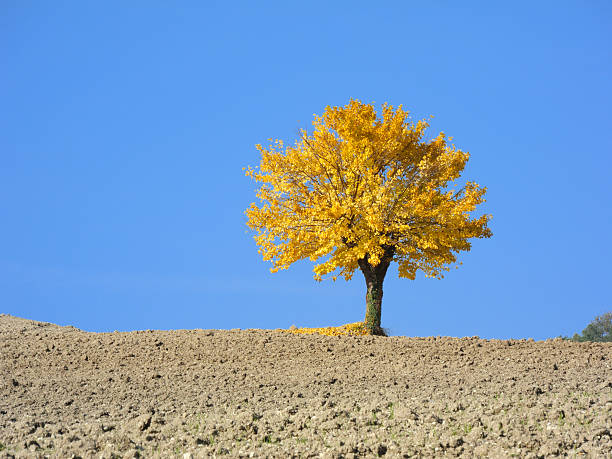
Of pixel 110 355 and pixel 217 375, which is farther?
pixel 110 355

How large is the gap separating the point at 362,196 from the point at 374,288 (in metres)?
3.00

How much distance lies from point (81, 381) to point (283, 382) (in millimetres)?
4423

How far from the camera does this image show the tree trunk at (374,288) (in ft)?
60.6

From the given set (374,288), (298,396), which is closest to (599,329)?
(374,288)

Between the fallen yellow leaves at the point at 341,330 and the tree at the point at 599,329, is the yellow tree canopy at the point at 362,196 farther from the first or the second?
the tree at the point at 599,329

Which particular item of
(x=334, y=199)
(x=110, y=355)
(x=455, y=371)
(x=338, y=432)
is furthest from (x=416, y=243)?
(x=338, y=432)

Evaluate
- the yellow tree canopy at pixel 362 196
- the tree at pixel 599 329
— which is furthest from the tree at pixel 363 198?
the tree at pixel 599 329

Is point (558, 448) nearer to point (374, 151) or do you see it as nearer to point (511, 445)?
point (511, 445)

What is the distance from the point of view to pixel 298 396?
34.5ft

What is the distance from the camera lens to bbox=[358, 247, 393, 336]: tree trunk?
18462 mm

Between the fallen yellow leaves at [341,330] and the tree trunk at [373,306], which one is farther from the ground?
the tree trunk at [373,306]

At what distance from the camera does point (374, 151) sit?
18.4m

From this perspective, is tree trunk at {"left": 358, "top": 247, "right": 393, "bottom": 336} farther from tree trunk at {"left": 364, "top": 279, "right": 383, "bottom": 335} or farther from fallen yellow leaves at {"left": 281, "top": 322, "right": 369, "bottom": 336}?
fallen yellow leaves at {"left": 281, "top": 322, "right": 369, "bottom": 336}

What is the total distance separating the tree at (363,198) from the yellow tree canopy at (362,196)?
0.03 meters
